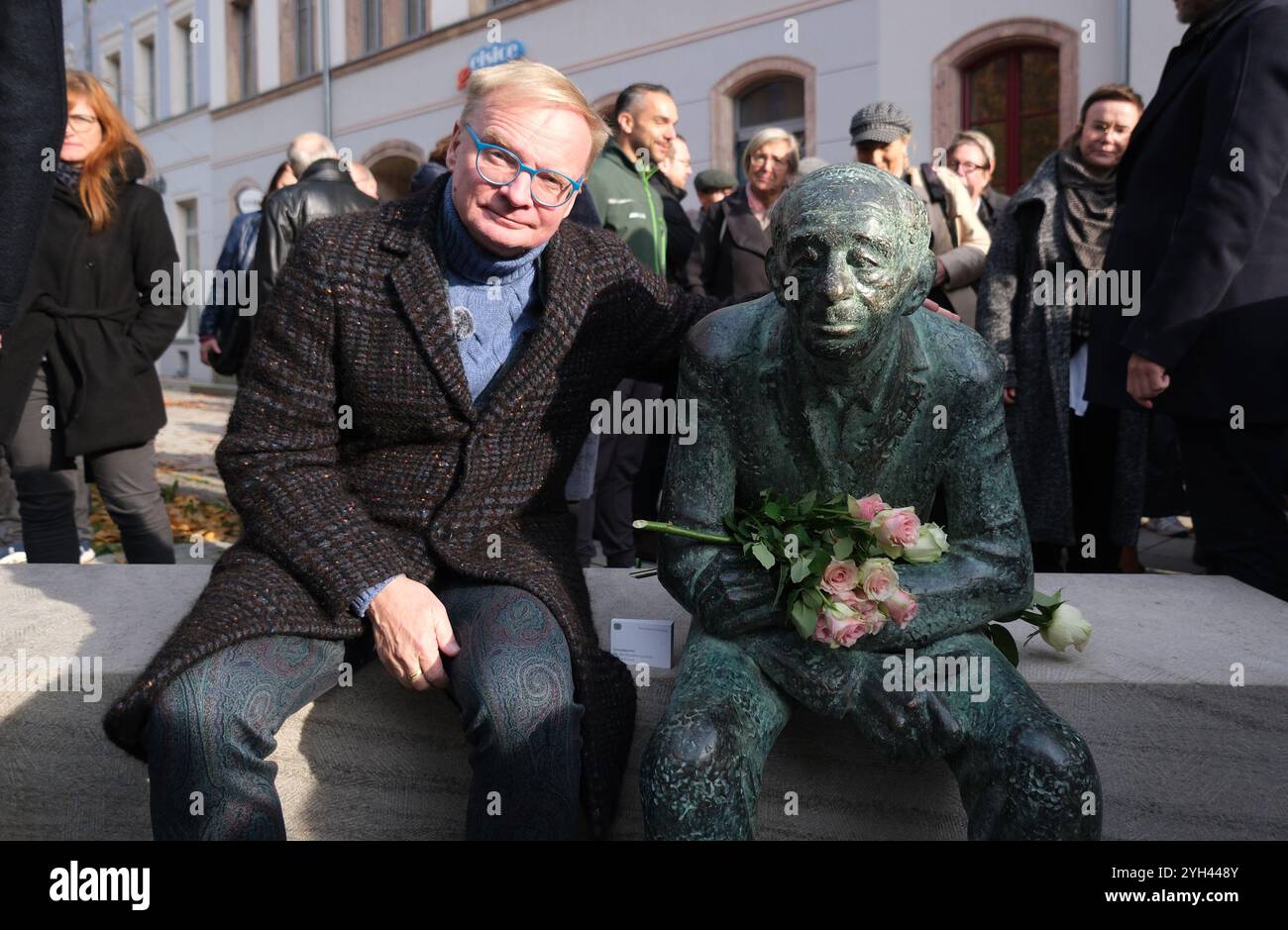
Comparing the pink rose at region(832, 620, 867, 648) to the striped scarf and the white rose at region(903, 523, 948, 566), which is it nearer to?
the white rose at region(903, 523, 948, 566)

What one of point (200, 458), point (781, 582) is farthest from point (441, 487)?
point (200, 458)

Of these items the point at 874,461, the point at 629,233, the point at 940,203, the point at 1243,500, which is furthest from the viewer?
the point at 940,203

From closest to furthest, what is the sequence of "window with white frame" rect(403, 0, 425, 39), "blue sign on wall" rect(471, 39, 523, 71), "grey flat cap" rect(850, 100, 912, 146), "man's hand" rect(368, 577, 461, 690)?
"man's hand" rect(368, 577, 461, 690) < "grey flat cap" rect(850, 100, 912, 146) < "blue sign on wall" rect(471, 39, 523, 71) < "window with white frame" rect(403, 0, 425, 39)

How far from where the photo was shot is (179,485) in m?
8.41

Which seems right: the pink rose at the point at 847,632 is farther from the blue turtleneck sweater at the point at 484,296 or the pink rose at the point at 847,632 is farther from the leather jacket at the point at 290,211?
the leather jacket at the point at 290,211

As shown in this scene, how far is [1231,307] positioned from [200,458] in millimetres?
8718

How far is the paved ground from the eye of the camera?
6.00 meters

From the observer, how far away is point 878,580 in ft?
6.81

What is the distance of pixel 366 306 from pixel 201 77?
22.7 metres

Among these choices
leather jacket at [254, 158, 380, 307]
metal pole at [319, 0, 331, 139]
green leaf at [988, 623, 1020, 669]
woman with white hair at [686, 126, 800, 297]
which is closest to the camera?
green leaf at [988, 623, 1020, 669]

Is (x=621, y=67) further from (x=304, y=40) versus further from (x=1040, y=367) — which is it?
(x=1040, y=367)

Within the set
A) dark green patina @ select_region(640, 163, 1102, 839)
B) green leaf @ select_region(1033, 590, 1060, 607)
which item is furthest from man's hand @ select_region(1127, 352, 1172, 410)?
dark green patina @ select_region(640, 163, 1102, 839)

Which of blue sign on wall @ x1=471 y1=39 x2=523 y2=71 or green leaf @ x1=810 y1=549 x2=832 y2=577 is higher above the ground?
blue sign on wall @ x1=471 y1=39 x2=523 y2=71
